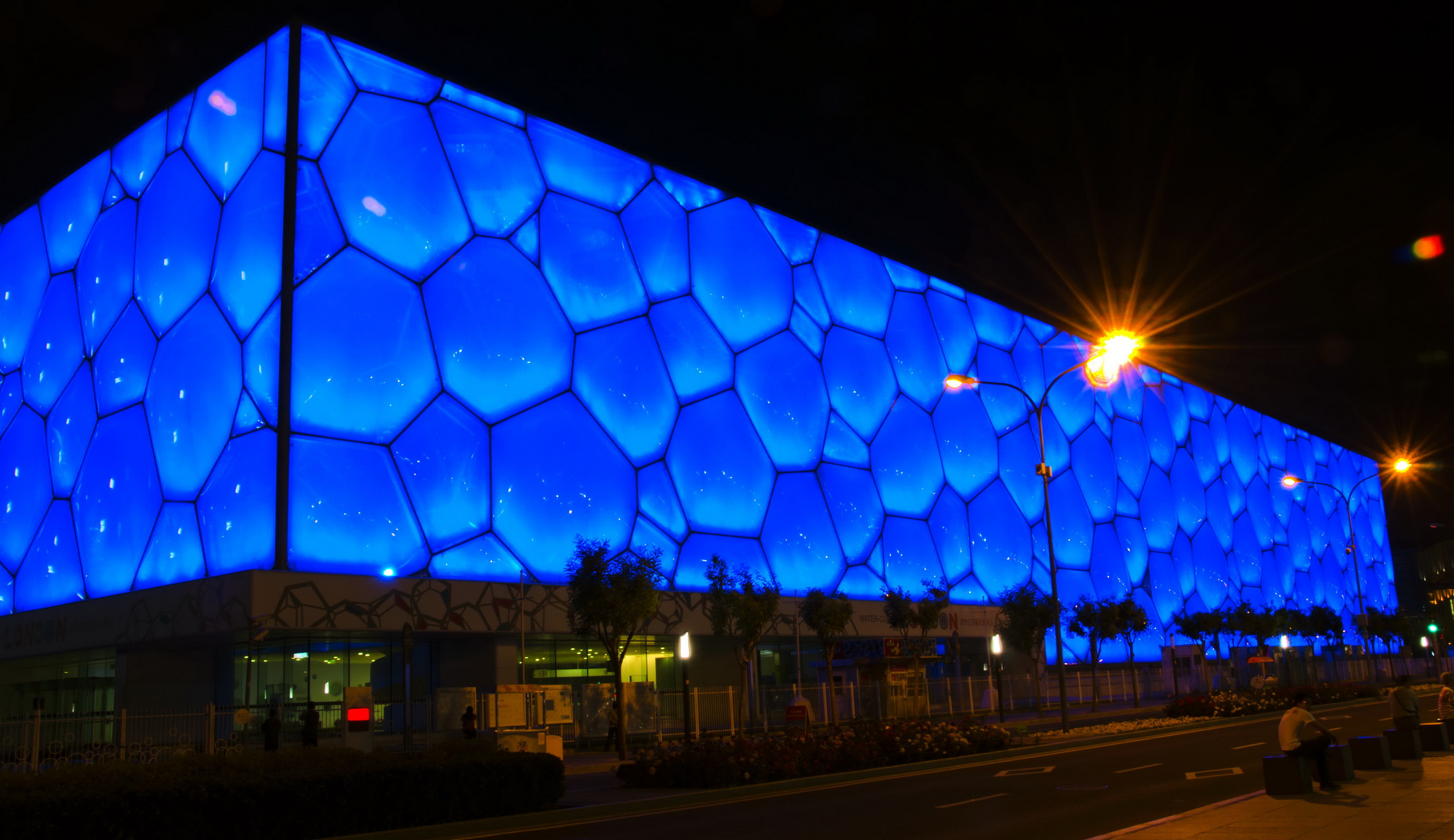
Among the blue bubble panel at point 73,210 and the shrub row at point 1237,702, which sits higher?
the blue bubble panel at point 73,210

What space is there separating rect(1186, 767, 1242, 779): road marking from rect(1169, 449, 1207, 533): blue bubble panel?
52.0 meters

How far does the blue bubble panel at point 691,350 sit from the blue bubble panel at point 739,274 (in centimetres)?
59

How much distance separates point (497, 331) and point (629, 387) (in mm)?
5026

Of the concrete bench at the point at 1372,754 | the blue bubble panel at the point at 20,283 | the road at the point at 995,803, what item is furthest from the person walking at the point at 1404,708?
the blue bubble panel at the point at 20,283

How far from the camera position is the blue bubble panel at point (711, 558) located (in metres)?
36.5

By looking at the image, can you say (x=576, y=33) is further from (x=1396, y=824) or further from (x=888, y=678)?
(x=1396, y=824)

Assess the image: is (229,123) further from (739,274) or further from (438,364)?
(739,274)

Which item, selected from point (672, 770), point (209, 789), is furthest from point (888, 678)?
point (209, 789)

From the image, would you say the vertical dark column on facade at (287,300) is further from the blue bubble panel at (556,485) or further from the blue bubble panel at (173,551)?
the blue bubble panel at (556,485)

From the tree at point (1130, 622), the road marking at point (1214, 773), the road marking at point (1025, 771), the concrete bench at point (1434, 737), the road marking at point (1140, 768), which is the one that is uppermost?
the tree at point (1130, 622)

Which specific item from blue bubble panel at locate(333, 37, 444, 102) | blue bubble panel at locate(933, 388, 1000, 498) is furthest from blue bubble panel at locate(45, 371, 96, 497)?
blue bubble panel at locate(933, 388, 1000, 498)

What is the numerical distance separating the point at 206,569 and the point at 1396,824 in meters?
26.3

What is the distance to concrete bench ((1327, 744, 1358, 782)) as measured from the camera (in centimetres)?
1339

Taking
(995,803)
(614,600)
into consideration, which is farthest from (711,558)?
(995,803)
